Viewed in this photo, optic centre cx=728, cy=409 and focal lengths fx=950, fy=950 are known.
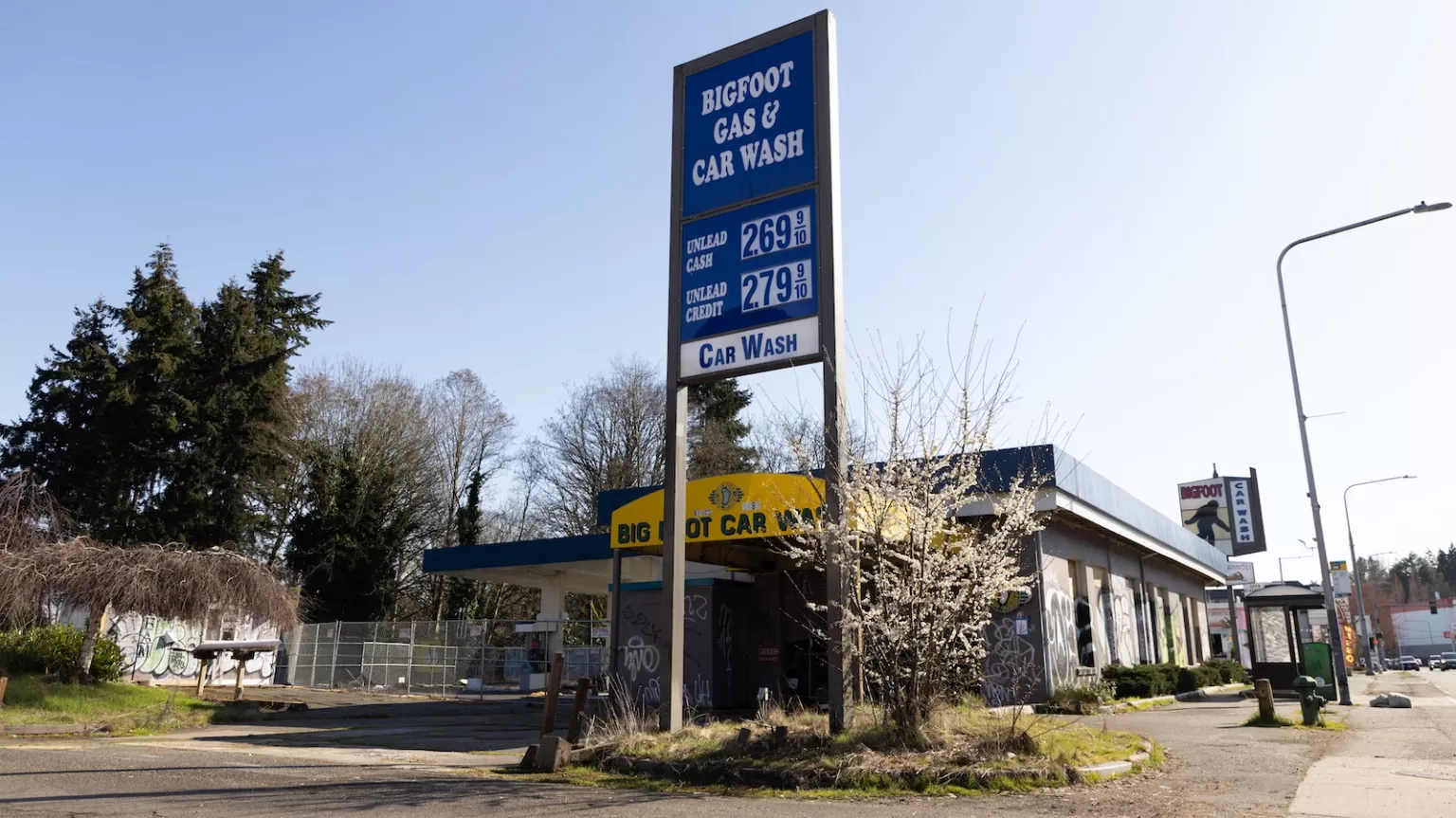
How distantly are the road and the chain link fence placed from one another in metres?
20.9

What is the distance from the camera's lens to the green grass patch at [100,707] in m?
18.2

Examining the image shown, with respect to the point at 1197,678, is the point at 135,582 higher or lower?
higher

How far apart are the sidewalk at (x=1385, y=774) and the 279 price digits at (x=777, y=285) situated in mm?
7244

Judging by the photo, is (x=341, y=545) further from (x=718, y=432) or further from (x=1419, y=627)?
(x=1419, y=627)

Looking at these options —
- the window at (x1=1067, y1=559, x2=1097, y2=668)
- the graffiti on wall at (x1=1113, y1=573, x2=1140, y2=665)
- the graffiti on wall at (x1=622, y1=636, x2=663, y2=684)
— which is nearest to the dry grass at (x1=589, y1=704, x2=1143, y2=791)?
the graffiti on wall at (x1=622, y1=636, x2=663, y2=684)

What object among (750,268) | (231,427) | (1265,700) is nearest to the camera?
(750,268)

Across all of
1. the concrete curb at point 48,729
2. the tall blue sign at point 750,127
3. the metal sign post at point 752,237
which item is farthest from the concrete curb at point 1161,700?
the concrete curb at point 48,729

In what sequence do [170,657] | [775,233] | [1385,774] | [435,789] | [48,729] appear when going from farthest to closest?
[170,657] → [48,729] → [775,233] → [1385,774] → [435,789]

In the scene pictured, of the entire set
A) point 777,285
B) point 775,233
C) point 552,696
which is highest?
point 775,233

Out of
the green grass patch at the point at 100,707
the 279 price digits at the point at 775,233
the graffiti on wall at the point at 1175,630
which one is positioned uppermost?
the 279 price digits at the point at 775,233

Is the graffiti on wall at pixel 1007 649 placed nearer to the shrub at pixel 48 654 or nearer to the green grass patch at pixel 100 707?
the green grass patch at pixel 100 707

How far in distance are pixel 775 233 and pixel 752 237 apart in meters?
0.37

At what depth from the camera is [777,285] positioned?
12.0 metres

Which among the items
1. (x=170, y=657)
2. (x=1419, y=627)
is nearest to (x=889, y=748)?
(x=170, y=657)
